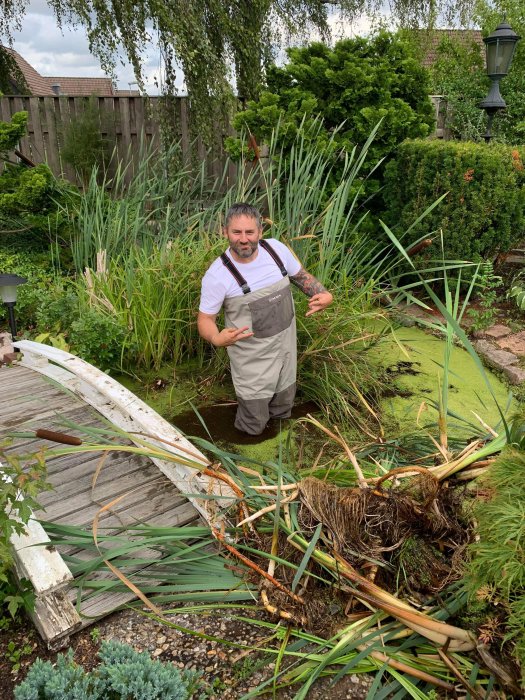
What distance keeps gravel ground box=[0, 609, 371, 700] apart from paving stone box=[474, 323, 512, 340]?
10.8 ft

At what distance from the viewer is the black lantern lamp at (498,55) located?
6.17m

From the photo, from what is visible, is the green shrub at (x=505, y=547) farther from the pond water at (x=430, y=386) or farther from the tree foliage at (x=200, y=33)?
the tree foliage at (x=200, y=33)

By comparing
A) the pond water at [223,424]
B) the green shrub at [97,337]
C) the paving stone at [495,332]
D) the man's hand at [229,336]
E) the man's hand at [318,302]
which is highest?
the man's hand at [318,302]

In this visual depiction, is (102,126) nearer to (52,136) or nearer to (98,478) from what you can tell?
(52,136)

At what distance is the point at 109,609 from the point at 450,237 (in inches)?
155

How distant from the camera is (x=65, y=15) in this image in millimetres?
6312

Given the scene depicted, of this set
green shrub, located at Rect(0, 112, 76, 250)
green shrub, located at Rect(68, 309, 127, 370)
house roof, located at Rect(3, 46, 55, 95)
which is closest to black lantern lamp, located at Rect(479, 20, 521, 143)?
green shrub, located at Rect(0, 112, 76, 250)

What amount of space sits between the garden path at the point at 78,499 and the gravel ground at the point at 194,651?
2.2 inches

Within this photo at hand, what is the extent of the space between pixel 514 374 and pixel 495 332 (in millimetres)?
732

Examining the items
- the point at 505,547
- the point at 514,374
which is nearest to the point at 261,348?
the point at 505,547

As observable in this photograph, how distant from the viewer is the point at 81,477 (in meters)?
2.22

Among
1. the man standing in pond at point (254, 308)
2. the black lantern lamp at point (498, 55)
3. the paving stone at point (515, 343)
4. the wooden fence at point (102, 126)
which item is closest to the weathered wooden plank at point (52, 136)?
the wooden fence at point (102, 126)

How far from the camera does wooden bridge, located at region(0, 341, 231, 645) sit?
1651mm

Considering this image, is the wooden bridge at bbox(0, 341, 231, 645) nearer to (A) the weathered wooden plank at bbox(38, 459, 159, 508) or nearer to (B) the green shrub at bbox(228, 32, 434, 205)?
(A) the weathered wooden plank at bbox(38, 459, 159, 508)
